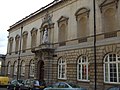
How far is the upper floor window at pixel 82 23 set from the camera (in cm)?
2264

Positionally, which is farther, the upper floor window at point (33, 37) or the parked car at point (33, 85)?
the upper floor window at point (33, 37)

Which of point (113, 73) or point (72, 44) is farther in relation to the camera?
point (72, 44)

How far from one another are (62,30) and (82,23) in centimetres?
389

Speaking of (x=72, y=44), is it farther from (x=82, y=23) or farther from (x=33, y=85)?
(x=33, y=85)

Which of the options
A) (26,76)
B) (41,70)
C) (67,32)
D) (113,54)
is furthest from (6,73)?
(113,54)

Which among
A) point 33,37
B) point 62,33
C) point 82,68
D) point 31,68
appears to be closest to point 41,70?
point 31,68

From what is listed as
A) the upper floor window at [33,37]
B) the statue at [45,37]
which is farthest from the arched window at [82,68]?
the upper floor window at [33,37]

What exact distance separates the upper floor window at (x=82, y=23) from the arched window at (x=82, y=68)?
211 centimetres

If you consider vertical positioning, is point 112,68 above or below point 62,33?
below

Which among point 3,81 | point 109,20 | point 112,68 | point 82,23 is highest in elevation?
point 82,23

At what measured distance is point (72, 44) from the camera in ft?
78.8

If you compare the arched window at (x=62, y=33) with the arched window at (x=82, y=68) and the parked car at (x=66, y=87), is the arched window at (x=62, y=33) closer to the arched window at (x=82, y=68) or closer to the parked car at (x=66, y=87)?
the arched window at (x=82, y=68)

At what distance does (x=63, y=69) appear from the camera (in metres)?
25.2

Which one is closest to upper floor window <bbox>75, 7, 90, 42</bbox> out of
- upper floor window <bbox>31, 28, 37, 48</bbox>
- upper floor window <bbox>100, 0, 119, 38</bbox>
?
upper floor window <bbox>100, 0, 119, 38</bbox>
